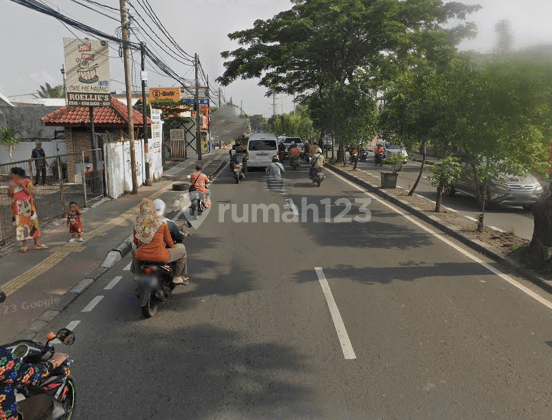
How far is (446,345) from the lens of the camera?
5.03 metres

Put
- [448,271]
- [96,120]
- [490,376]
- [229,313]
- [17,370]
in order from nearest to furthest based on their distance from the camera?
[17,370]
[490,376]
[229,313]
[448,271]
[96,120]

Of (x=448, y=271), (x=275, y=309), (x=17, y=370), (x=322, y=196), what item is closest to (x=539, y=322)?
(x=448, y=271)

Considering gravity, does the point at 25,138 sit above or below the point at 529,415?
above

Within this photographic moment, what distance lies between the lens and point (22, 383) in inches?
125

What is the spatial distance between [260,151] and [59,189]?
485 inches

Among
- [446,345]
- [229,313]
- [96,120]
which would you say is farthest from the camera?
[96,120]

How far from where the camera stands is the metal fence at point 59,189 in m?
11.7

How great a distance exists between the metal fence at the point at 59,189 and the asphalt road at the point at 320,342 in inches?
186

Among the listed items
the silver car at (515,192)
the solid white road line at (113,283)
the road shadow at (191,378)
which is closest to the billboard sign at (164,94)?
the silver car at (515,192)

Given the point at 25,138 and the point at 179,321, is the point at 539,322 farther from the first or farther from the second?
the point at 25,138

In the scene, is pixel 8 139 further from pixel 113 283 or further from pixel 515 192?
pixel 515 192

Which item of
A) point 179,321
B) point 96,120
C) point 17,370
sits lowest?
point 179,321

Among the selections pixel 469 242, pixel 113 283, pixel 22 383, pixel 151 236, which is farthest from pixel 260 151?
pixel 22 383

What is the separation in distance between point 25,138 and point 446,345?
28.1 metres
